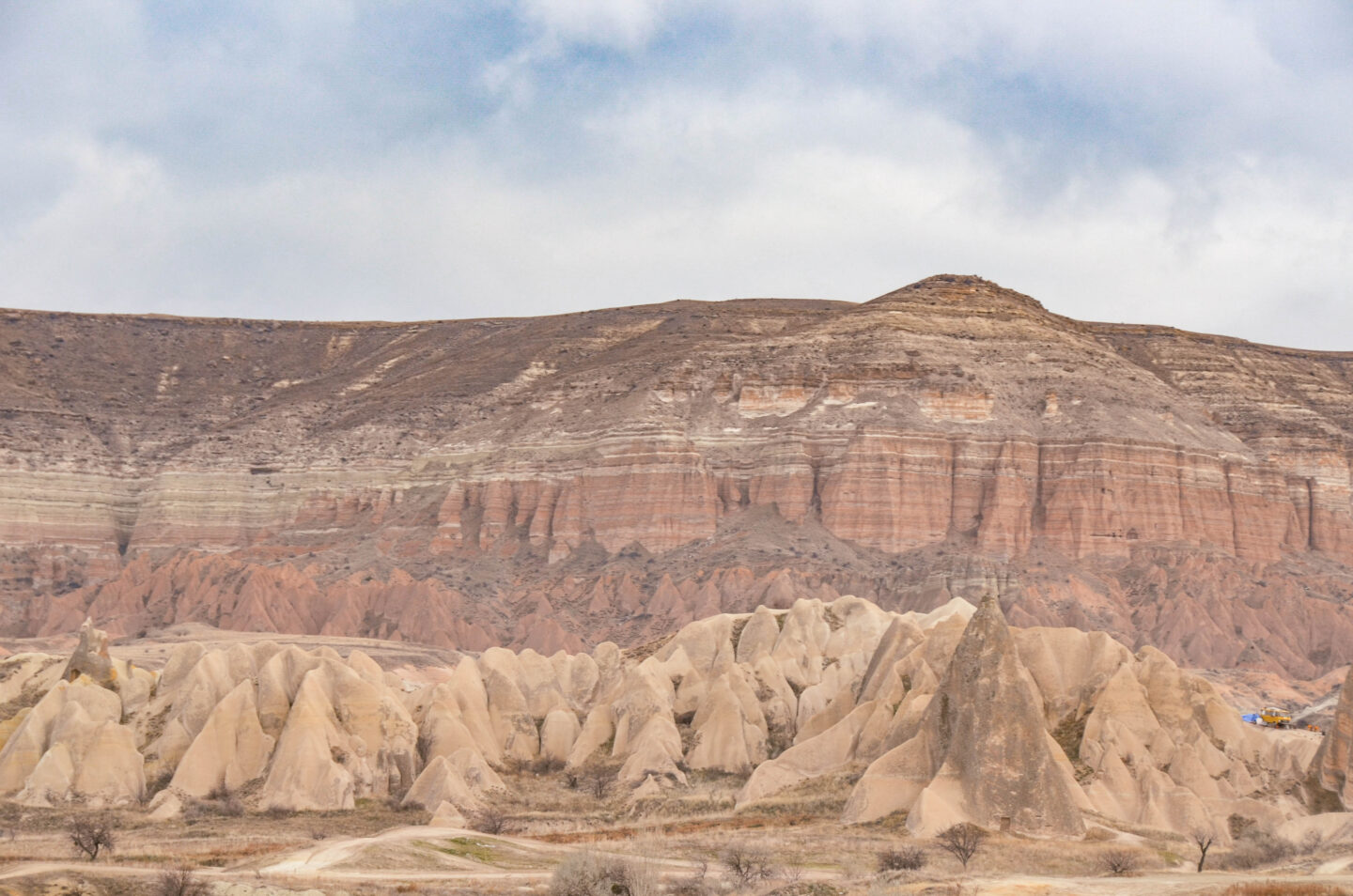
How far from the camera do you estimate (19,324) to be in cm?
15662

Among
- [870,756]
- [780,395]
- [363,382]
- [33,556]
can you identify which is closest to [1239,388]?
[780,395]

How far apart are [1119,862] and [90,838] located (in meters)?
21.5

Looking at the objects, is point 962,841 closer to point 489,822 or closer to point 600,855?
point 600,855

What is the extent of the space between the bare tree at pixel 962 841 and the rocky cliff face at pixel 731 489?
190 ft

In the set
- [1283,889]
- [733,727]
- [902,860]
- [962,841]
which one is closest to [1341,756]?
[962,841]

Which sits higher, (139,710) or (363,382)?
(363,382)

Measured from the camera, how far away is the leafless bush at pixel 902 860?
33.1m

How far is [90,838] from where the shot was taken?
37219 millimetres

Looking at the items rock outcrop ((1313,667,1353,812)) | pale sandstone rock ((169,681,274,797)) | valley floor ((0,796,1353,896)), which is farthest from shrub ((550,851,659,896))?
pale sandstone rock ((169,681,274,797))

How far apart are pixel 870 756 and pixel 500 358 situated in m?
103

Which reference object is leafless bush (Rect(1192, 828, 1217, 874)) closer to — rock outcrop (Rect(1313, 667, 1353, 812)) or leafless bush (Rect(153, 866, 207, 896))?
rock outcrop (Rect(1313, 667, 1353, 812))

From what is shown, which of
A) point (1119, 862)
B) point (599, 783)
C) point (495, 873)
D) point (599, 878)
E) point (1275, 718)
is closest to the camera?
point (599, 878)

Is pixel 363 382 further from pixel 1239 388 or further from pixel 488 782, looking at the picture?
pixel 488 782

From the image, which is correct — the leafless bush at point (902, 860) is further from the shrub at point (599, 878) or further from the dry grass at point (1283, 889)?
the dry grass at point (1283, 889)
